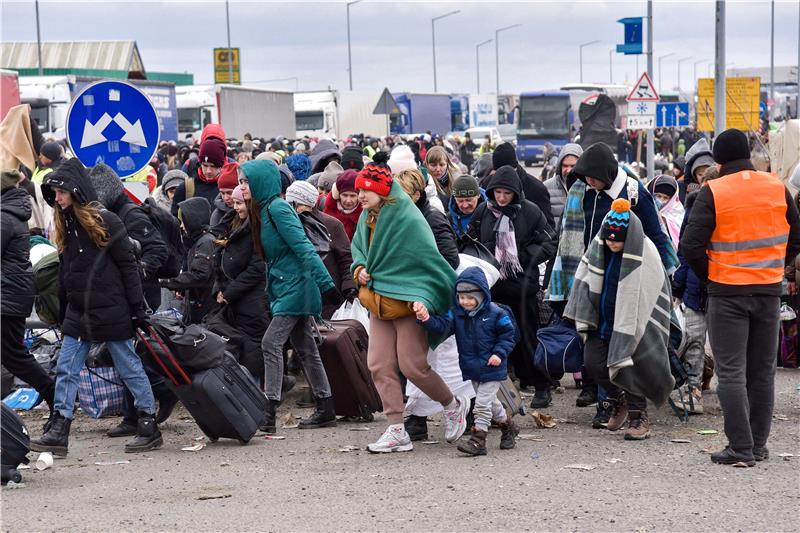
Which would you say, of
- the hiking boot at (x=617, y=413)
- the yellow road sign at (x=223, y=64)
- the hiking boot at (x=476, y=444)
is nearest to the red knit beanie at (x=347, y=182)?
the hiking boot at (x=617, y=413)

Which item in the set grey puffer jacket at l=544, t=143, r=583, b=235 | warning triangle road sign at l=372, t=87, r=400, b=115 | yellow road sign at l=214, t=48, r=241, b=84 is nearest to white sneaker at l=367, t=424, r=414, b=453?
grey puffer jacket at l=544, t=143, r=583, b=235

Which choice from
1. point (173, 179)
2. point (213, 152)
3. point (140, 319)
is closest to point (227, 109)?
point (173, 179)

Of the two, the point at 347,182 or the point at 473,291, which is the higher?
the point at 347,182

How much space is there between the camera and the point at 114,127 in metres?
10.3

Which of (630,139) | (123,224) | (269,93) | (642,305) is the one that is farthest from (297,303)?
(630,139)

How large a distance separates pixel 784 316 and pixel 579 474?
159 inches

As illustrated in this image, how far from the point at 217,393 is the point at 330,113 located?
50.9 metres

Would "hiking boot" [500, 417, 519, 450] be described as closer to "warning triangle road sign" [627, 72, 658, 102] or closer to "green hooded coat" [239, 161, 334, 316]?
"green hooded coat" [239, 161, 334, 316]

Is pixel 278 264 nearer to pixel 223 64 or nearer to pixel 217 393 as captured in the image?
pixel 217 393

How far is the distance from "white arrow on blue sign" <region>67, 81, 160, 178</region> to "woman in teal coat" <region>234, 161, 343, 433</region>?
159 cm

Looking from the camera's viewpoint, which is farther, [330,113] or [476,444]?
[330,113]

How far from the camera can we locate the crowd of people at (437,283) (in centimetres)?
763

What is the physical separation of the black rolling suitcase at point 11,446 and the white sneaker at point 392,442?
2180mm

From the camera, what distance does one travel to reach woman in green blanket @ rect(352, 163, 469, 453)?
820 cm
